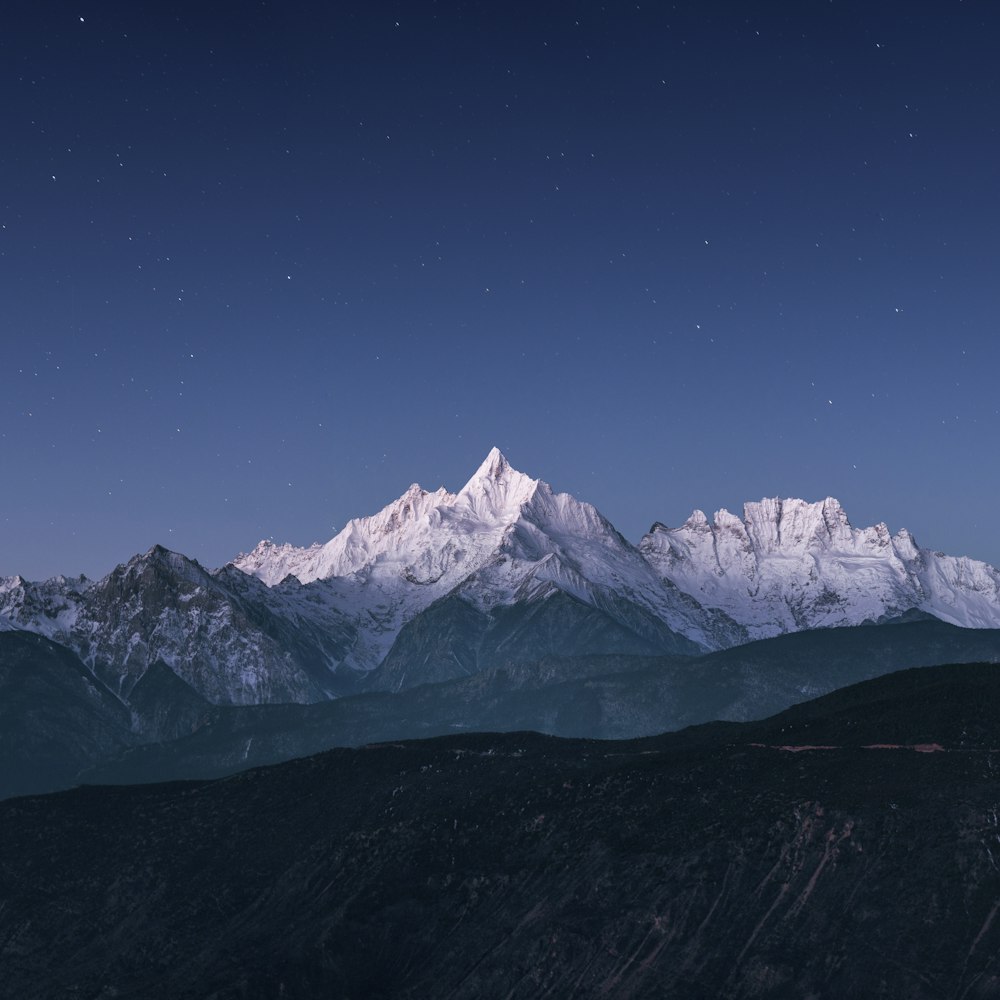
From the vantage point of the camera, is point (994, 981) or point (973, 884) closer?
point (994, 981)

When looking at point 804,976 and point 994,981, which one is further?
point 804,976

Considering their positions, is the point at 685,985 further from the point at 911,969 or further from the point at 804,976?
the point at 911,969

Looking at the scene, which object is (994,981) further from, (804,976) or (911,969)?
(804,976)

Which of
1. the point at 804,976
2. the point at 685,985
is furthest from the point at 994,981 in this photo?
the point at 685,985

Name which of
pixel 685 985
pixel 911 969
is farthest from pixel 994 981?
pixel 685 985

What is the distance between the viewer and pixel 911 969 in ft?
618

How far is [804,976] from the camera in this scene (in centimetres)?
19350

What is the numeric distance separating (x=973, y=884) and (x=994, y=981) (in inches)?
787

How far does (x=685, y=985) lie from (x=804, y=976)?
17.3 metres

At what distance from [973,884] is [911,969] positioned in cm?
1841

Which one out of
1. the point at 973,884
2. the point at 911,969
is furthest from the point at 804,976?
the point at 973,884

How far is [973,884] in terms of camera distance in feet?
653

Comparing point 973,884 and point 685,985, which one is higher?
point 973,884

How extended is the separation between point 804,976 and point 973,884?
28.7 metres
